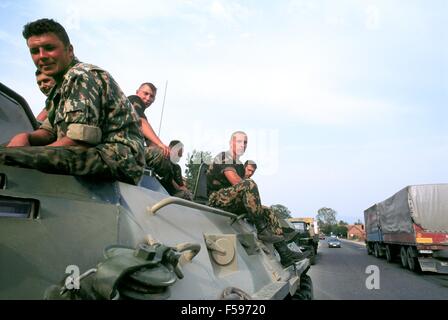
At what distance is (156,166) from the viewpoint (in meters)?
3.79

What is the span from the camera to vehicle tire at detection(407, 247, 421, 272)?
45.8ft

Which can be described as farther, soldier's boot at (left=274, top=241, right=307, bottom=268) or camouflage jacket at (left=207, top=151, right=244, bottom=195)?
camouflage jacket at (left=207, top=151, right=244, bottom=195)

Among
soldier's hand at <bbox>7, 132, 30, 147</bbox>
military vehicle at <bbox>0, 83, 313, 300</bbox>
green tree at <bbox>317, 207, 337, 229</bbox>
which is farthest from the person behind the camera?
green tree at <bbox>317, 207, 337, 229</bbox>

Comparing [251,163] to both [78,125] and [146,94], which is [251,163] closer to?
[146,94]

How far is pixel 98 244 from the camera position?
167 cm

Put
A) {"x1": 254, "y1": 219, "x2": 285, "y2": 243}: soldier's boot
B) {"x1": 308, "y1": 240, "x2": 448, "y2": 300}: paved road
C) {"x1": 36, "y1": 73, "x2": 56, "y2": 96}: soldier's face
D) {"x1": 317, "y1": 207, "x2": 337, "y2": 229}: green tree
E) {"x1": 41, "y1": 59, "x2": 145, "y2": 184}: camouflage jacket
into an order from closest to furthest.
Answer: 1. {"x1": 41, "y1": 59, "x2": 145, "y2": 184}: camouflage jacket
2. {"x1": 36, "y1": 73, "x2": 56, "y2": 96}: soldier's face
3. {"x1": 254, "y1": 219, "x2": 285, "y2": 243}: soldier's boot
4. {"x1": 308, "y1": 240, "x2": 448, "y2": 300}: paved road
5. {"x1": 317, "y1": 207, "x2": 337, "y2": 229}: green tree

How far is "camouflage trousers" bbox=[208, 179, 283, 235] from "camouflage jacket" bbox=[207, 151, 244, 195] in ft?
1.17

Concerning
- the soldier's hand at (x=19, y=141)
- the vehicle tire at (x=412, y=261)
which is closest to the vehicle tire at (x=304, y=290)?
the soldier's hand at (x=19, y=141)

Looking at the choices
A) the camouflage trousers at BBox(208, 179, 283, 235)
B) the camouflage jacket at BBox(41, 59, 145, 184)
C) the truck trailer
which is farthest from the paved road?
the camouflage jacket at BBox(41, 59, 145, 184)

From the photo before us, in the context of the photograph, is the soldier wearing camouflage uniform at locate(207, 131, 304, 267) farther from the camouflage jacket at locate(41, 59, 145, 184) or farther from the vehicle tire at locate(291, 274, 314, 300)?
the camouflage jacket at locate(41, 59, 145, 184)

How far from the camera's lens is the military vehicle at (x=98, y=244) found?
139 centimetres

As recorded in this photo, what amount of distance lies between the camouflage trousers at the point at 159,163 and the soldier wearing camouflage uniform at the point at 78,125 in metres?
1.28

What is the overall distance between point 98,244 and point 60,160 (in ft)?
1.79
